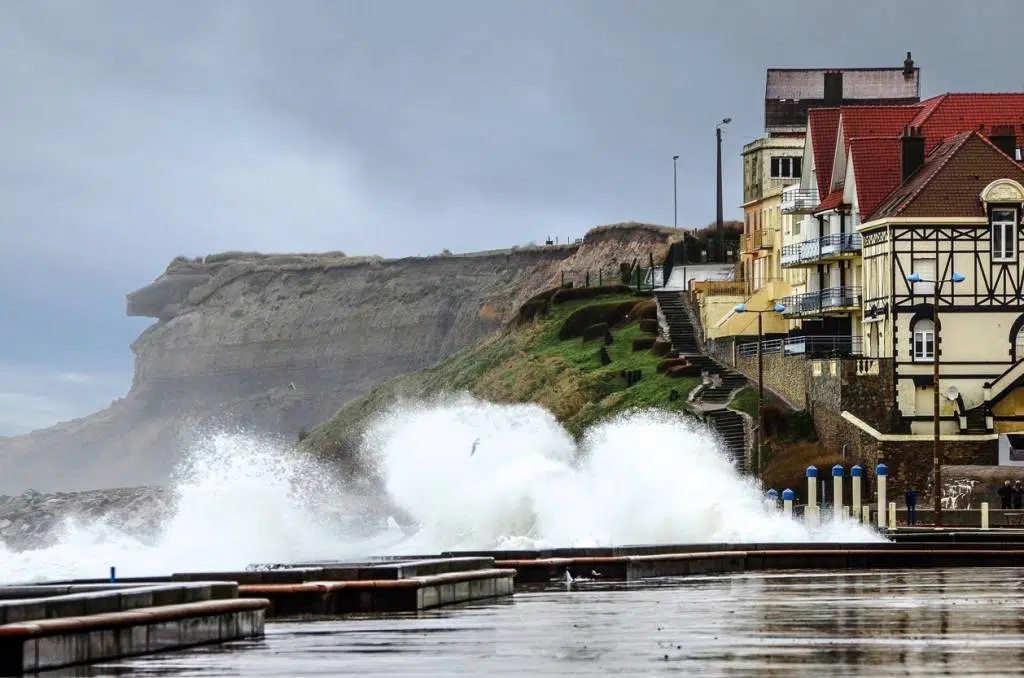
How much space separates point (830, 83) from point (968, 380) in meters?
39.4

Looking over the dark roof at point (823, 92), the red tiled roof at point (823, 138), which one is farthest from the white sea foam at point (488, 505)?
the dark roof at point (823, 92)

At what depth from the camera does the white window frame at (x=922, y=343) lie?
7744 centimetres

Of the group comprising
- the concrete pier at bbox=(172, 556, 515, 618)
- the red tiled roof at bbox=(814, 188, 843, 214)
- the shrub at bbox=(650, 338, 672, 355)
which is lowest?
the concrete pier at bbox=(172, 556, 515, 618)

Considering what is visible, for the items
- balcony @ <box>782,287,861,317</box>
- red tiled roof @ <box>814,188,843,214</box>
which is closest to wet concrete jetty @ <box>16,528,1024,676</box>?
balcony @ <box>782,287,861,317</box>

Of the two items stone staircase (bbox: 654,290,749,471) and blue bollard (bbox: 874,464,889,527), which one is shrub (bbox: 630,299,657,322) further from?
blue bollard (bbox: 874,464,889,527)

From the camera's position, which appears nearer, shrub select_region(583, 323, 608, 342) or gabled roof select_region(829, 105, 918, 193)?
gabled roof select_region(829, 105, 918, 193)

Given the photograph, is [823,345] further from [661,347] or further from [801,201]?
[661,347]

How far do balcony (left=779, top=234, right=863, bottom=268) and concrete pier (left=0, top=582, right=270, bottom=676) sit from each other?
64.1 metres

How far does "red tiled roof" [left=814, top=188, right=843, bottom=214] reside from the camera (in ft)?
279

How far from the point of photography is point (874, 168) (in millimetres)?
82938

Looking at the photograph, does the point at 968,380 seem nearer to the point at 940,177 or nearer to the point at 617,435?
the point at 940,177

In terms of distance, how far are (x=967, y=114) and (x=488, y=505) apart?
34519mm

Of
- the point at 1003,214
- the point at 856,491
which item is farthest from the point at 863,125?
the point at 856,491

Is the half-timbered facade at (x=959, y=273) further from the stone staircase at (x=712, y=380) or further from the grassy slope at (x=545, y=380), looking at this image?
the grassy slope at (x=545, y=380)
